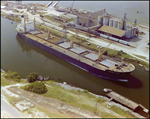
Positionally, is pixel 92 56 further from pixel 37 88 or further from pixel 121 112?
pixel 121 112

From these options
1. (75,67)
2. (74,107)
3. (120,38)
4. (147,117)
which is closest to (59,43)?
(75,67)

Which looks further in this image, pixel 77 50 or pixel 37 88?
pixel 77 50

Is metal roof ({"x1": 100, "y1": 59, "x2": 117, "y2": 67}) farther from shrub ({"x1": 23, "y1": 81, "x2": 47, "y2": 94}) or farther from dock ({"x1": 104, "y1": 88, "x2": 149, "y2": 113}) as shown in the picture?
shrub ({"x1": 23, "y1": 81, "x2": 47, "y2": 94})

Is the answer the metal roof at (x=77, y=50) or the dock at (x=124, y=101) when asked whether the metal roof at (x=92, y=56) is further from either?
the dock at (x=124, y=101)

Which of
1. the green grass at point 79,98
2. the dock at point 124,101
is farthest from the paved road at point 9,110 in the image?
the dock at point 124,101

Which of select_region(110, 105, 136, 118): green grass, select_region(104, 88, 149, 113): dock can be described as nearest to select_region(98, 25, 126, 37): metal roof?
select_region(104, 88, 149, 113): dock

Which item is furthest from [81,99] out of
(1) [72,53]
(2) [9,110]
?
(1) [72,53]
